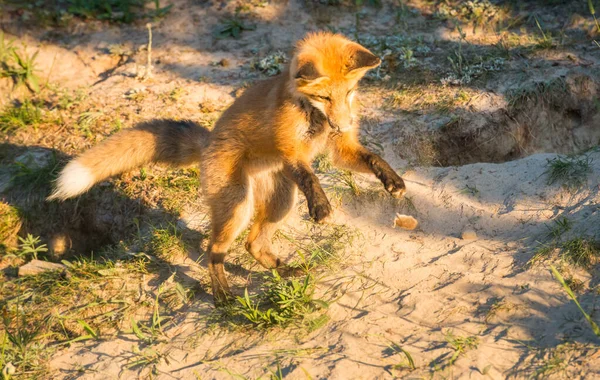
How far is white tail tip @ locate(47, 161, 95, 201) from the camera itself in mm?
5016

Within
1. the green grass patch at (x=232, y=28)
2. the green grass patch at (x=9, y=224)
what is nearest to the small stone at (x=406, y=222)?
the green grass patch at (x=9, y=224)

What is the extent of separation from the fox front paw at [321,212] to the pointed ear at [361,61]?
3.10 ft

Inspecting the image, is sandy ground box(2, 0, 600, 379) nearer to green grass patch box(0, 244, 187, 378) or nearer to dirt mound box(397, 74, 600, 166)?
dirt mound box(397, 74, 600, 166)

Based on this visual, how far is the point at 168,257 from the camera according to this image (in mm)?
5086

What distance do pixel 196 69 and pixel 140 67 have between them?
70 cm

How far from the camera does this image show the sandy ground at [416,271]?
137 inches

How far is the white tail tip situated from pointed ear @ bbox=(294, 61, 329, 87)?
7.26 feet

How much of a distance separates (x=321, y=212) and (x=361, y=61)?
1.08 meters

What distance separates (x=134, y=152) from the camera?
5.11 meters

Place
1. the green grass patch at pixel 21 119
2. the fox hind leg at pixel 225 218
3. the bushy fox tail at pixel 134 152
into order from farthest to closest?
1. the green grass patch at pixel 21 119
2. the bushy fox tail at pixel 134 152
3. the fox hind leg at pixel 225 218

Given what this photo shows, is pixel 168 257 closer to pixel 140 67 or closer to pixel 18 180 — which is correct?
pixel 18 180

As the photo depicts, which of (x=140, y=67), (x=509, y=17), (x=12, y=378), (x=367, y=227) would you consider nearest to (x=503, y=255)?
(x=367, y=227)

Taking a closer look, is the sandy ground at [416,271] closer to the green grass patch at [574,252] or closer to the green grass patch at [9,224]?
the green grass patch at [574,252]

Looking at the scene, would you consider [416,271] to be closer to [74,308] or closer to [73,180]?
[74,308]
